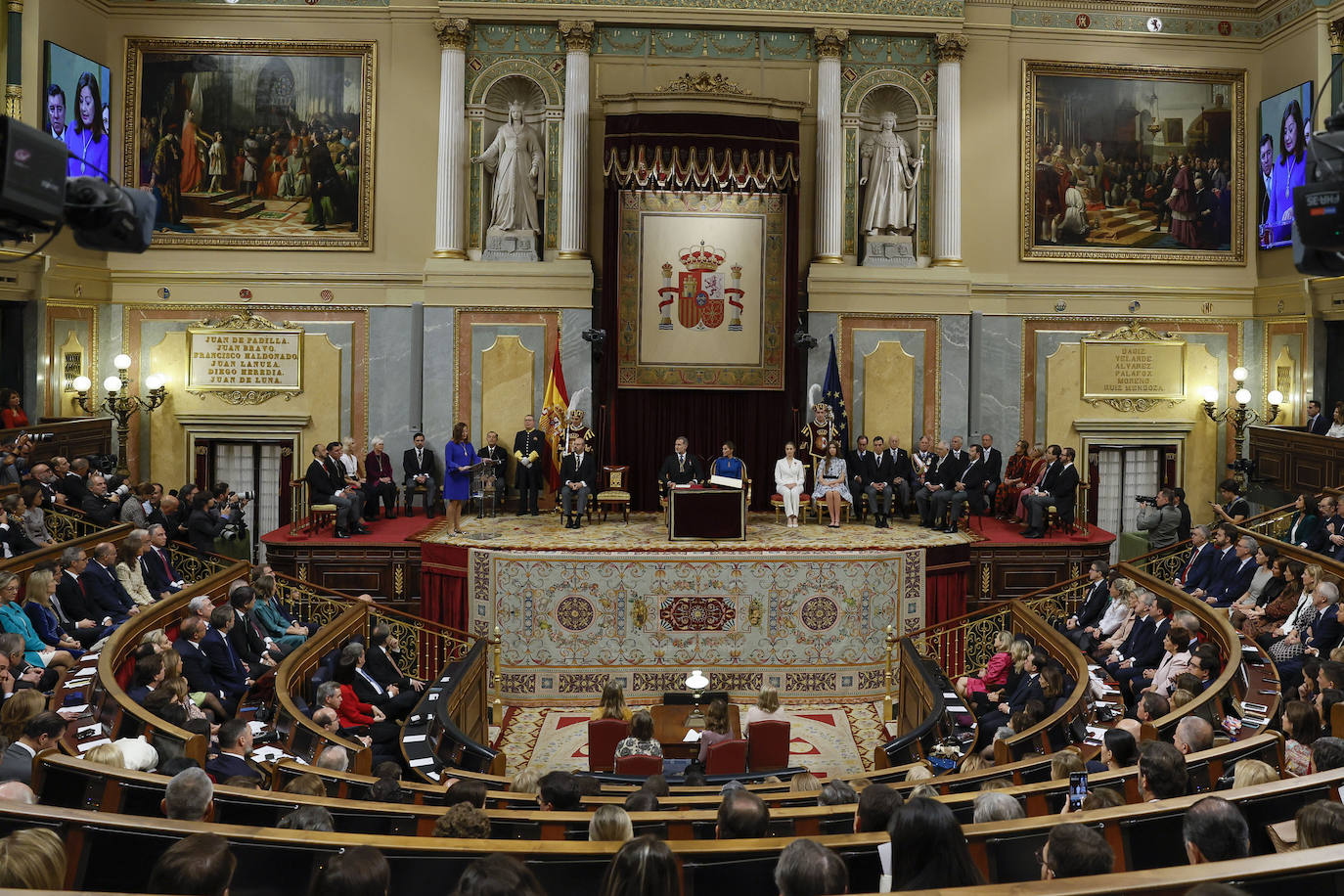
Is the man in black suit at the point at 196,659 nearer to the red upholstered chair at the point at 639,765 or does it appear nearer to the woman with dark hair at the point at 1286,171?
the red upholstered chair at the point at 639,765

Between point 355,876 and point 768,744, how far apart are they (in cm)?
675

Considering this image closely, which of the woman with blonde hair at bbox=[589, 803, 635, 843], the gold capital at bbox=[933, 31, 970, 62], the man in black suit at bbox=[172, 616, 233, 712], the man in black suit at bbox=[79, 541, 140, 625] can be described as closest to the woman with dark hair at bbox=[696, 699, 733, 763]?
the man in black suit at bbox=[172, 616, 233, 712]

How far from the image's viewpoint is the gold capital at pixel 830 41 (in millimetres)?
17953

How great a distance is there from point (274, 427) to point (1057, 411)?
12116 millimetres

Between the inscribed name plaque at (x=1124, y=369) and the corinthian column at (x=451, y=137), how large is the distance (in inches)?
392

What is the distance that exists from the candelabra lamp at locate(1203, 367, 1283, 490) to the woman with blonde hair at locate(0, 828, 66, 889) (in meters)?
17.7

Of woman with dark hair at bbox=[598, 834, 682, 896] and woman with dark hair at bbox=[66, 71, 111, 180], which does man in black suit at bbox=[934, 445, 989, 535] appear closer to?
woman with dark hair at bbox=[66, 71, 111, 180]

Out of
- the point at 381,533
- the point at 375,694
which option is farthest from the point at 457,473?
the point at 375,694

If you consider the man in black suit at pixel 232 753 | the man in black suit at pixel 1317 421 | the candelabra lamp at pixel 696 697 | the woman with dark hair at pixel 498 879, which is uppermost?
the man in black suit at pixel 1317 421

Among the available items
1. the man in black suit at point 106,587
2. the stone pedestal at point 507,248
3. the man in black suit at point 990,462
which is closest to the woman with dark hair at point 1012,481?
the man in black suit at point 990,462

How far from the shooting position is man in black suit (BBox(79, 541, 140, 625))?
1059 centimetres

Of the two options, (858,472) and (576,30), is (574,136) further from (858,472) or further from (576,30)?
(858,472)

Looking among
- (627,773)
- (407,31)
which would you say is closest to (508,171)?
(407,31)

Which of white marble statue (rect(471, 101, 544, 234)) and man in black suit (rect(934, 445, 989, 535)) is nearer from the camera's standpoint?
man in black suit (rect(934, 445, 989, 535))
